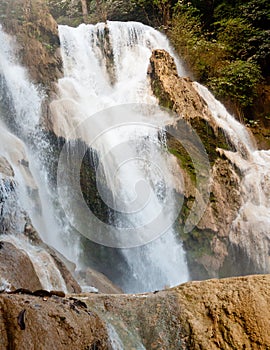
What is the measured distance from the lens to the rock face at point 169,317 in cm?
239

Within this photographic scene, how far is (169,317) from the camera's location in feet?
10.2

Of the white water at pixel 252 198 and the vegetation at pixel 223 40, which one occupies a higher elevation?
the vegetation at pixel 223 40

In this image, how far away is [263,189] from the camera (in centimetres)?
870

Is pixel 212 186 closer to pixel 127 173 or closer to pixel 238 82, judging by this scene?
pixel 127 173

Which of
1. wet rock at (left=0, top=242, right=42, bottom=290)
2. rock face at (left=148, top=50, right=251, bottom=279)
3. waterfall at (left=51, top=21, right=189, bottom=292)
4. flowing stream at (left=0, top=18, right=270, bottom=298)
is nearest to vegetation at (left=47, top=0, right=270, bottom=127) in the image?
flowing stream at (left=0, top=18, right=270, bottom=298)

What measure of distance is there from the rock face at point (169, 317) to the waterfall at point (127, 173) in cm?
466

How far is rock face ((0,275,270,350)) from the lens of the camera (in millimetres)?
2393

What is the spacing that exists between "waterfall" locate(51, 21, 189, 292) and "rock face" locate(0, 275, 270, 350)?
15.3ft

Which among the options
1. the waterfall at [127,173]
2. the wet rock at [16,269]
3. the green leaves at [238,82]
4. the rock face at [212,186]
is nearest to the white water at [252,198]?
the rock face at [212,186]

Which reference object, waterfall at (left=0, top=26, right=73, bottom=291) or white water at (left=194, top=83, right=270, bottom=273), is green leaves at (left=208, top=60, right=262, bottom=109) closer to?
white water at (left=194, top=83, right=270, bottom=273)

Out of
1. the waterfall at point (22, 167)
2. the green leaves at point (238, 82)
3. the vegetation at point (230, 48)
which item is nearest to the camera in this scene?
the waterfall at point (22, 167)

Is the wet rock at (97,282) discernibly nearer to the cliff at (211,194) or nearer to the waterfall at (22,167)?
the waterfall at (22,167)

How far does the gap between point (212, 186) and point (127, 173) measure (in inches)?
92.6

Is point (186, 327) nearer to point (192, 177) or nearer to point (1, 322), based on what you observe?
point (1, 322)
